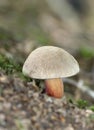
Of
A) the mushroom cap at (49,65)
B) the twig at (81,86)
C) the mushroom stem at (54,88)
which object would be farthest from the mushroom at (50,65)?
the twig at (81,86)

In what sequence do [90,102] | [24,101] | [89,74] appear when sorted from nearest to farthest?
[24,101], [90,102], [89,74]

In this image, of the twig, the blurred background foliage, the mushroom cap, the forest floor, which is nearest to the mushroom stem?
the forest floor

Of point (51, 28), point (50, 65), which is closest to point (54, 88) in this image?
point (50, 65)

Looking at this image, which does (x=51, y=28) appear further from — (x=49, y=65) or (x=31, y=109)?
(x=31, y=109)

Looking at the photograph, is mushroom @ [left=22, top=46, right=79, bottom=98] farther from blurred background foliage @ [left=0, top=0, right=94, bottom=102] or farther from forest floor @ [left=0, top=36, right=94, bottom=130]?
blurred background foliage @ [left=0, top=0, right=94, bottom=102]

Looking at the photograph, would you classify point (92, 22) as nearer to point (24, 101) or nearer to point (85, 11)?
point (85, 11)

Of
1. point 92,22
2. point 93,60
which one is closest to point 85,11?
point 92,22
